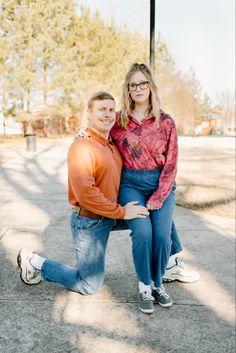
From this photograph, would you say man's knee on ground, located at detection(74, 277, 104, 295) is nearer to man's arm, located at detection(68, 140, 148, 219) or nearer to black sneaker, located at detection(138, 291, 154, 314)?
black sneaker, located at detection(138, 291, 154, 314)

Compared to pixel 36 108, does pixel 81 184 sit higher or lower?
lower

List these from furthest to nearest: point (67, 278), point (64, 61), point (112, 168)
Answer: point (64, 61)
point (67, 278)
point (112, 168)

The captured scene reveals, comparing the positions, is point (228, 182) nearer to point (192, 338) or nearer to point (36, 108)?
point (192, 338)

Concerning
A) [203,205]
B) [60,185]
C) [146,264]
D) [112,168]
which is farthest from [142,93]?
[60,185]

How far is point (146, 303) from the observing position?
279cm

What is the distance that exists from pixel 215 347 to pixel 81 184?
4.35 ft

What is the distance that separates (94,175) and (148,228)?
0.50m

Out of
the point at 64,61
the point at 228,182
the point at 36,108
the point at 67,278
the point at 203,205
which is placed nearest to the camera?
the point at 67,278

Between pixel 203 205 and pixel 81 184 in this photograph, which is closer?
pixel 81 184

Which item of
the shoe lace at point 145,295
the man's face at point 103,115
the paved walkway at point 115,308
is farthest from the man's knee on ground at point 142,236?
the man's face at point 103,115

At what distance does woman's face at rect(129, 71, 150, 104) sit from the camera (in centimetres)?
277

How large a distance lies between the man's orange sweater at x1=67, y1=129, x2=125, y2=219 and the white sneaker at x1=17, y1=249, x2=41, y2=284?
2.01ft

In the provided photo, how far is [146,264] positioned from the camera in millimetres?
2697

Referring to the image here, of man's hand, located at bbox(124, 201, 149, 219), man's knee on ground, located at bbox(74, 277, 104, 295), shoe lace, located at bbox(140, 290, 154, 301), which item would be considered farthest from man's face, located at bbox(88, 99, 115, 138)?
shoe lace, located at bbox(140, 290, 154, 301)
